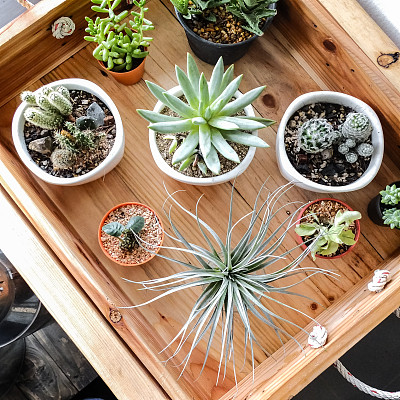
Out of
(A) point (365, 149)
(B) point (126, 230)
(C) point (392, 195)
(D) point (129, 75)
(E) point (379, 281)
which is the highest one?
(D) point (129, 75)

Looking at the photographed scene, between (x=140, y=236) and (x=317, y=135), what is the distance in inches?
19.3

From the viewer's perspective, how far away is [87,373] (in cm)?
149

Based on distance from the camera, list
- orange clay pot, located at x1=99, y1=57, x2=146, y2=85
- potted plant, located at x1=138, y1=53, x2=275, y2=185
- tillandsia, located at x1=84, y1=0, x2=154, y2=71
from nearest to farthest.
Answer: potted plant, located at x1=138, y1=53, x2=275, y2=185 → tillandsia, located at x1=84, y1=0, x2=154, y2=71 → orange clay pot, located at x1=99, y1=57, x2=146, y2=85

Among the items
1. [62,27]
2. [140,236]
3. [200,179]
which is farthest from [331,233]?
[62,27]

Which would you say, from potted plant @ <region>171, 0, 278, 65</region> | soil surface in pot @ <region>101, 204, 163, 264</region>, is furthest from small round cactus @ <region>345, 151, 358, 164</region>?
soil surface in pot @ <region>101, 204, 163, 264</region>

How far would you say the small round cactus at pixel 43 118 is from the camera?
1.04 metres

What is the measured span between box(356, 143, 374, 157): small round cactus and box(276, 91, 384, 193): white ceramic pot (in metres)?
0.02

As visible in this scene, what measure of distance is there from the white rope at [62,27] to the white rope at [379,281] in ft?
3.05

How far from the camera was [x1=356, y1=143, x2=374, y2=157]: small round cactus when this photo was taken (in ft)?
3.67

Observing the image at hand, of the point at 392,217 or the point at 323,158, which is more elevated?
the point at 323,158

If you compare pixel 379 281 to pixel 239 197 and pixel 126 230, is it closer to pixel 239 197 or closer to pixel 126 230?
pixel 239 197

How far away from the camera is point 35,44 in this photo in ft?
3.71

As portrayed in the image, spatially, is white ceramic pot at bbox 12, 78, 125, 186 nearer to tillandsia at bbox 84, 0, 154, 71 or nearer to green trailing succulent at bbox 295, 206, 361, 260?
tillandsia at bbox 84, 0, 154, 71

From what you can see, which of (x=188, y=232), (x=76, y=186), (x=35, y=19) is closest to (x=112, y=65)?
(x=35, y=19)
